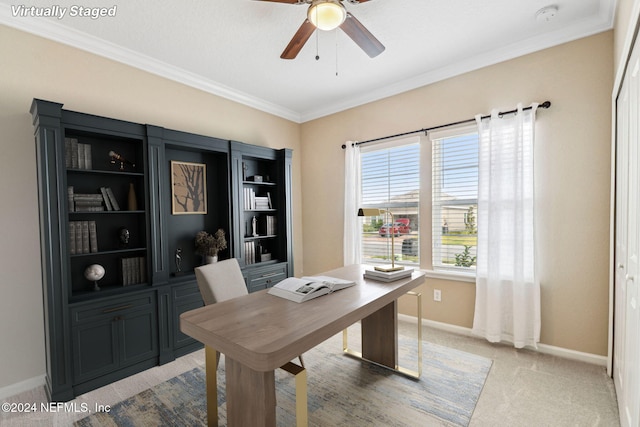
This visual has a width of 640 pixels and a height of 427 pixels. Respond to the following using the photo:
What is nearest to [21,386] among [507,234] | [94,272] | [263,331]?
[94,272]

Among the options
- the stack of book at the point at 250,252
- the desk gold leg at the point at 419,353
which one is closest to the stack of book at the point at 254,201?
the stack of book at the point at 250,252

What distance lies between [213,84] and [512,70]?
3.10 meters

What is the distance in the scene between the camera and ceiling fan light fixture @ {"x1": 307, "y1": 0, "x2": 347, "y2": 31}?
5.43ft

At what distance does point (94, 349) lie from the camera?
2.23 meters

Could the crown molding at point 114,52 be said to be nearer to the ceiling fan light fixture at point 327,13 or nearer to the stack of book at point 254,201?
the stack of book at point 254,201

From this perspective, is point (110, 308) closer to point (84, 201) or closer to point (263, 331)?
point (84, 201)

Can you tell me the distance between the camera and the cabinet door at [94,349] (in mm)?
2148

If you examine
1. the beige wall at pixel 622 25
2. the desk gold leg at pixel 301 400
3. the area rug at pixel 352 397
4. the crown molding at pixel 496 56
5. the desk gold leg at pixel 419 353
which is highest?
the crown molding at pixel 496 56

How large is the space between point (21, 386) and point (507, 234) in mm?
4197

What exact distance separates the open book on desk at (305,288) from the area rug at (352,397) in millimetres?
848

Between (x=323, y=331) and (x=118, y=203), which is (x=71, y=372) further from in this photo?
(x=323, y=331)

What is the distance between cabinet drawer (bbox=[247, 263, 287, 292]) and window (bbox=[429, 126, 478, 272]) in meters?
1.84

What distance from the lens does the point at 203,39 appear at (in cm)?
251

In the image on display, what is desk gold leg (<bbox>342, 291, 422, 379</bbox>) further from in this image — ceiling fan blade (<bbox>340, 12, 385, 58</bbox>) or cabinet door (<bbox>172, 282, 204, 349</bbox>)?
ceiling fan blade (<bbox>340, 12, 385, 58</bbox>)
